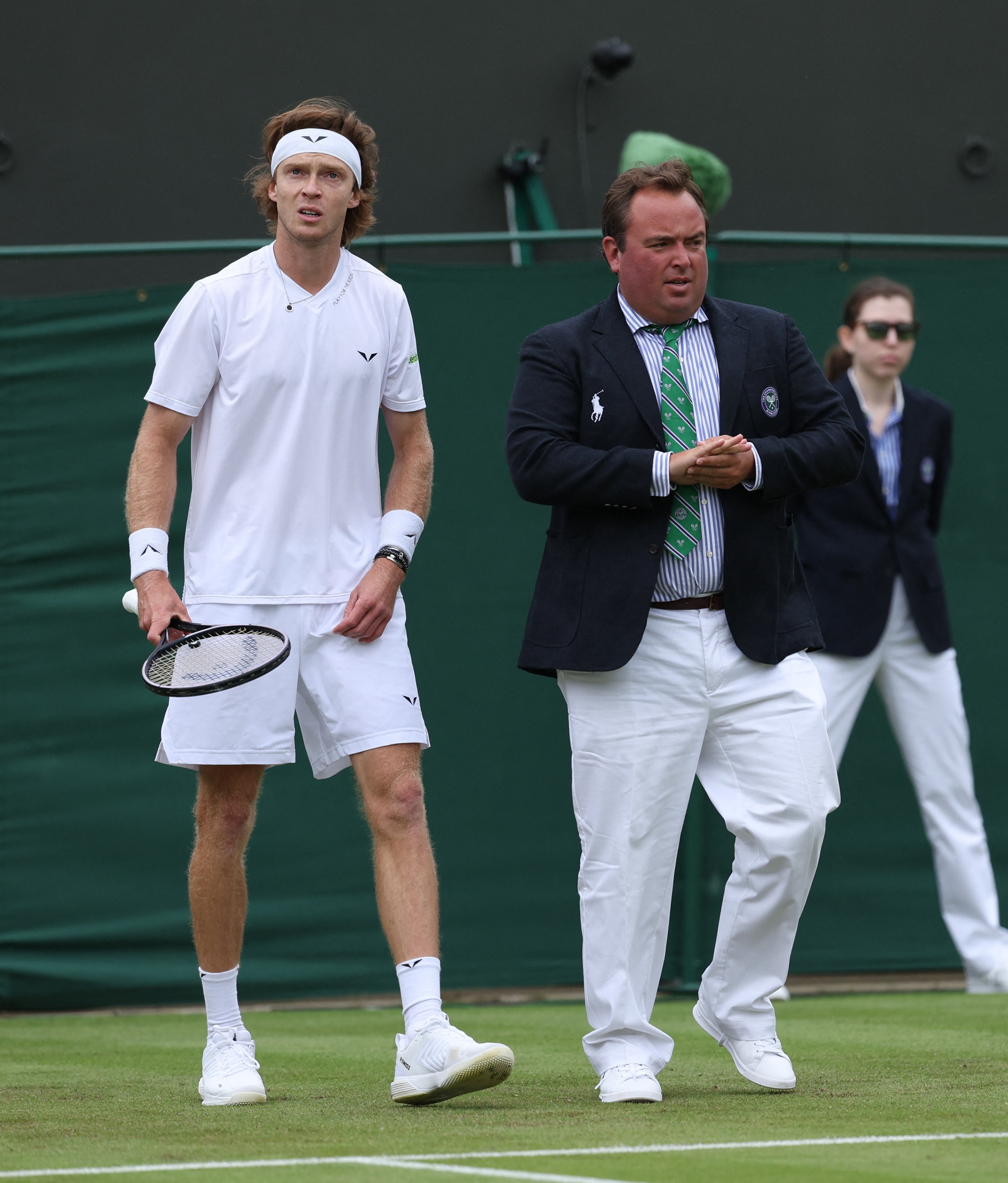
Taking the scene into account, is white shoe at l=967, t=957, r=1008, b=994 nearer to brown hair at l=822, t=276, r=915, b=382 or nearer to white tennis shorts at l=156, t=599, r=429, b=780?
brown hair at l=822, t=276, r=915, b=382

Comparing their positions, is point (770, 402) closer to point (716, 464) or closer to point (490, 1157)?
point (716, 464)

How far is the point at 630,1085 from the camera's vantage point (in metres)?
4.51

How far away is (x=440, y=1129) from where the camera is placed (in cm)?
410

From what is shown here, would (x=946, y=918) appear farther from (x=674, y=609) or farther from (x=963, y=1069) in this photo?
(x=674, y=609)

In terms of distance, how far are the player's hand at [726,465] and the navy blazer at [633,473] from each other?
0.07 metres

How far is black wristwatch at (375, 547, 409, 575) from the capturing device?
482 centimetres

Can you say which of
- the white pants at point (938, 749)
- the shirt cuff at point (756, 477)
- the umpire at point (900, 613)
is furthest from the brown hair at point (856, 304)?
the shirt cuff at point (756, 477)

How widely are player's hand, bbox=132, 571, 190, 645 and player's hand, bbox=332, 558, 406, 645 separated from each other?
378 mm

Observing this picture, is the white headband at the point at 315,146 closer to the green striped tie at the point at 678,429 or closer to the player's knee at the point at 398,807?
the green striped tie at the point at 678,429

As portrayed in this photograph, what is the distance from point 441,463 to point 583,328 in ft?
8.19

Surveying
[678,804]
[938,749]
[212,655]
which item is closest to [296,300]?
[212,655]

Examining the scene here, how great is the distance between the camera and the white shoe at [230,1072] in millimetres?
4613

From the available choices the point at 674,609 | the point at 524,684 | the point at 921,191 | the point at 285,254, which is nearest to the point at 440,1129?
the point at 674,609

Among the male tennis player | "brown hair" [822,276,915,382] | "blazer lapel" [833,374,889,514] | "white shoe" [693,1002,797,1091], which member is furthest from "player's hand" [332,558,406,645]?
"brown hair" [822,276,915,382]
